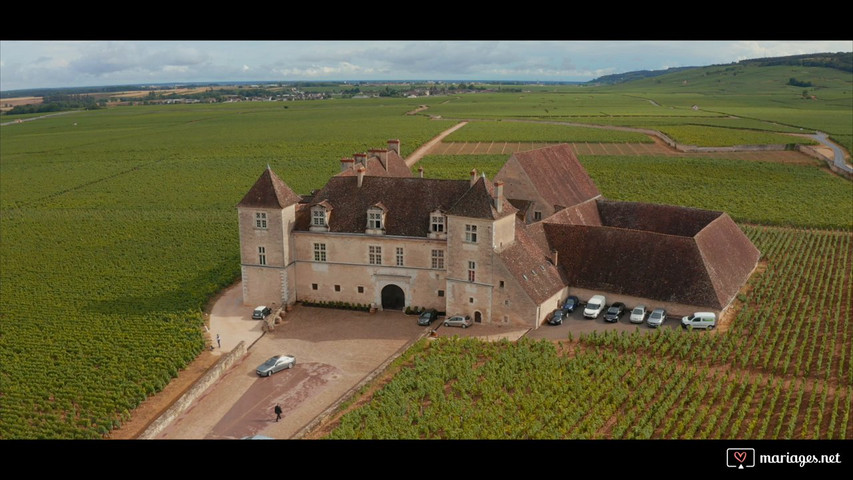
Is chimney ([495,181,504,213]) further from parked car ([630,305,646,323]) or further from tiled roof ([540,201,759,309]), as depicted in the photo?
parked car ([630,305,646,323])

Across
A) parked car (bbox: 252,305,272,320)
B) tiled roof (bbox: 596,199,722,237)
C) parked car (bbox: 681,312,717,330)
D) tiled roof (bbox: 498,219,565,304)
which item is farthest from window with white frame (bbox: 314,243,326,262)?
tiled roof (bbox: 596,199,722,237)

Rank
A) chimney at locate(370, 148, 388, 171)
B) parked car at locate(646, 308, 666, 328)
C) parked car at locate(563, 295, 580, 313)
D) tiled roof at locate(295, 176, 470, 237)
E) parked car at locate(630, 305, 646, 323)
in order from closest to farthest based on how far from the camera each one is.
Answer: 1. parked car at locate(646, 308, 666, 328)
2. parked car at locate(630, 305, 646, 323)
3. parked car at locate(563, 295, 580, 313)
4. tiled roof at locate(295, 176, 470, 237)
5. chimney at locate(370, 148, 388, 171)

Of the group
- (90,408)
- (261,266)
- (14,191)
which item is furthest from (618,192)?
(14,191)

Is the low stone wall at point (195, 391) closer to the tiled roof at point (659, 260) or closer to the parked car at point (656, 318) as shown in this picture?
the tiled roof at point (659, 260)

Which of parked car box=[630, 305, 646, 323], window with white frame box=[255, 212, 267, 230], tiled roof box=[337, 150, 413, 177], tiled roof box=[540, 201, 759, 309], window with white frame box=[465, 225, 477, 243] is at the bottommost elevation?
parked car box=[630, 305, 646, 323]

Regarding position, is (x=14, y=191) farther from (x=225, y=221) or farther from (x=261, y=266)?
(x=261, y=266)

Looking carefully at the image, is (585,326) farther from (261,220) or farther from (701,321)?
(261,220)
